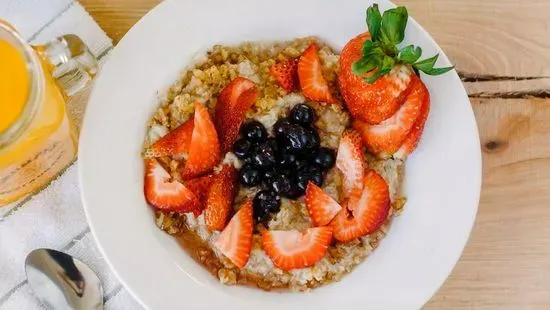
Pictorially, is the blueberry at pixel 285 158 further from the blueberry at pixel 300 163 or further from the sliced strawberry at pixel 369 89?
the sliced strawberry at pixel 369 89

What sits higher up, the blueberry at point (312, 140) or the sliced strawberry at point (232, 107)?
the sliced strawberry at point (232, 107)

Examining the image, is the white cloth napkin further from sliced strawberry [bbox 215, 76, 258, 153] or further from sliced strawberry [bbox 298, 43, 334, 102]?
sliced strawberry [bbox 298, 43, 334, 102]

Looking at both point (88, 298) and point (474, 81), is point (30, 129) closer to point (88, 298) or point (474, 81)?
point (88, 298)

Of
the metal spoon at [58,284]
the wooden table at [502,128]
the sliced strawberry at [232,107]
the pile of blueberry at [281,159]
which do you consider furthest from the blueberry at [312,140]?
the metal spoon at [58,284]

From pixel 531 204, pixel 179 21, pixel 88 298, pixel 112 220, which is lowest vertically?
pixel 531 204

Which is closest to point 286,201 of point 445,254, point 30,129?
point 445,254

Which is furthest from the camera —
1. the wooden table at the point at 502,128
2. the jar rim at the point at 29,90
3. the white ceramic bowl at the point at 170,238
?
the wooden table at the point at 502,128

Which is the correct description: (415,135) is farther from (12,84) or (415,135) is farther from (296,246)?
(12,84)
